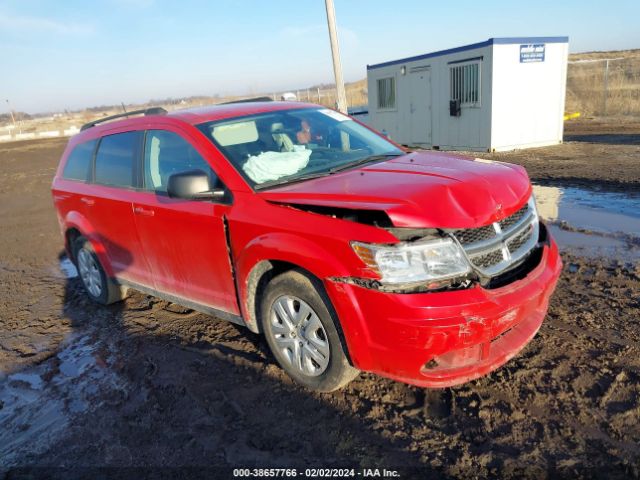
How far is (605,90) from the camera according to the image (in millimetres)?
21078

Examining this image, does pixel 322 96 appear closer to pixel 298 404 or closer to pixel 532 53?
pixel 532 53

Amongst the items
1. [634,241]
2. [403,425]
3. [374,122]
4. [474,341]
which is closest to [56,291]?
[403,425]

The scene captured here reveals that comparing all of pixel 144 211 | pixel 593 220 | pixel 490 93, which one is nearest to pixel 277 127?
pixel 144 211

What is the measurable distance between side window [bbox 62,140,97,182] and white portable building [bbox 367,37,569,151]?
1152 cm

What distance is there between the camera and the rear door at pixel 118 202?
440 centimetres

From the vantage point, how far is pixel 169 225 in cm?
393

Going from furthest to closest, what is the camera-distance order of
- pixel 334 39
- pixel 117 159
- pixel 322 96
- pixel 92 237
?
pixel 322 96 < pixel 334 39 < pixel 92 237 < pixel 117 159

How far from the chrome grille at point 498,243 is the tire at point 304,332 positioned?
0.88 m

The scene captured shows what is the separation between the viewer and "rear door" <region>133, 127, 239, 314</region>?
142 inches

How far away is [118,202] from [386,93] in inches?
588

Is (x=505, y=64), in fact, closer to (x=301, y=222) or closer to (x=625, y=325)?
(x=625, y=325)

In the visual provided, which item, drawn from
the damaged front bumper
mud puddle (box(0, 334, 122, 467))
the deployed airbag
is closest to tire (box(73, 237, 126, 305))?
mud puddle (box(0, 334, 122, 467))

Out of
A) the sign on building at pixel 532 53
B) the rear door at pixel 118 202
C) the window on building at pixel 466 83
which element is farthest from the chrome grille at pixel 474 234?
the sign on building at pixel 532 53

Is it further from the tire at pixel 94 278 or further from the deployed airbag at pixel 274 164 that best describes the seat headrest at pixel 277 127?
the tire at pixel 94 278
